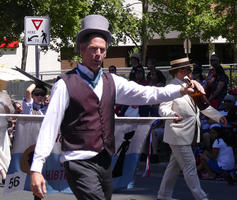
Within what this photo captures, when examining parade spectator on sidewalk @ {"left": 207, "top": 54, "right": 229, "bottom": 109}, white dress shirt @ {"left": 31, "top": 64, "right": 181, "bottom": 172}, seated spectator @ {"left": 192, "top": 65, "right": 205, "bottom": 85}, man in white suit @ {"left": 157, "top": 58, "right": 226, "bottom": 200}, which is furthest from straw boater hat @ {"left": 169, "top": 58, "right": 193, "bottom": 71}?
seated spectator @ {"left": 192, "top": 65, "right": 205, "bottom": 85}

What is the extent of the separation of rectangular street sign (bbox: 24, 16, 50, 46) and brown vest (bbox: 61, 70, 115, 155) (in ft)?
32.0

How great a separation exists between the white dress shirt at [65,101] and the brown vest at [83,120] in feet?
0.14

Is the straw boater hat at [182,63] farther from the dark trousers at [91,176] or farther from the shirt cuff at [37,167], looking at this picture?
the shirt cuff at [37,167]

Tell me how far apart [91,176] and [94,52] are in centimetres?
89

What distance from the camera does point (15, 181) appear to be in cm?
695

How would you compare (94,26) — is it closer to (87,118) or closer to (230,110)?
(87,118)

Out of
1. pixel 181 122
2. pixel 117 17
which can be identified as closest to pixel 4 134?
pixel 181 122

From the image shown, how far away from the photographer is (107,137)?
454 cm

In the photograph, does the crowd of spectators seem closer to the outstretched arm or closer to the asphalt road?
the asphalt road

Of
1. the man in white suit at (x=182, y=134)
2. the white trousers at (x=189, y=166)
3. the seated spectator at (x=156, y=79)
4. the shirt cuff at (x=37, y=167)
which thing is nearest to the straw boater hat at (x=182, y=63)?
the man in white suit at (x=182, y=134)

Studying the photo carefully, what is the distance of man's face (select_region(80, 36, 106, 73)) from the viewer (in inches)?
176

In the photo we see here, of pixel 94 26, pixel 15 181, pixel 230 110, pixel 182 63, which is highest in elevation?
pixel 94 26

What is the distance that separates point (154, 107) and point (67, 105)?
9377 mm

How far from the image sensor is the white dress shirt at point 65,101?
4.23 m
